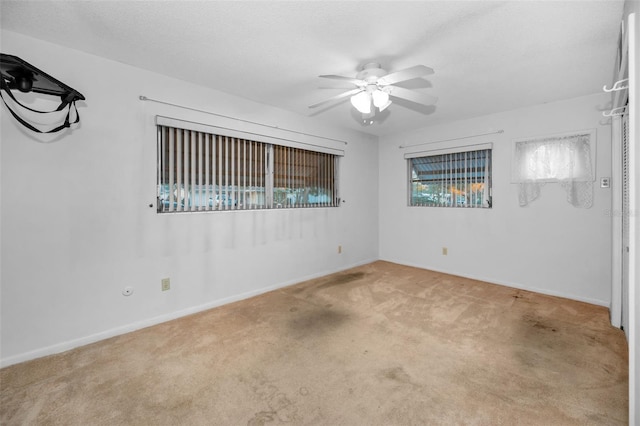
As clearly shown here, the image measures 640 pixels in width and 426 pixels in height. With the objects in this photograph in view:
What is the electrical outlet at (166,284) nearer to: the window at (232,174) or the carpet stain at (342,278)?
the window at (232,174)

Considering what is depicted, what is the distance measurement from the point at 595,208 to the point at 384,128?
2854 millimetres

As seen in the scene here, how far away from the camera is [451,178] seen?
14.6 ft

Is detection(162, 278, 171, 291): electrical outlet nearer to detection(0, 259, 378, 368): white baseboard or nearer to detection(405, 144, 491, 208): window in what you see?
detection(0, 259, 378, 368): white baseboard

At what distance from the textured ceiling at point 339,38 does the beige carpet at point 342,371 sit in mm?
2364

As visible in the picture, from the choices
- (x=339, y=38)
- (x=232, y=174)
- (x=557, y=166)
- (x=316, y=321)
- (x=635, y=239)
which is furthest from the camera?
(x=557, y=166)

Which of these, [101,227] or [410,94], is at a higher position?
[410,94]

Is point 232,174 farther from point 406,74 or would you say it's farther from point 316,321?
point 406,74

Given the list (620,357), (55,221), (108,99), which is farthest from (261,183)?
(620,357)

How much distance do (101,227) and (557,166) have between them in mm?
4909

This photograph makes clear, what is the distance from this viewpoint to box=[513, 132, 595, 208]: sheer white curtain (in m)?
3.25

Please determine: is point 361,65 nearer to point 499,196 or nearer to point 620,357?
point 499,196

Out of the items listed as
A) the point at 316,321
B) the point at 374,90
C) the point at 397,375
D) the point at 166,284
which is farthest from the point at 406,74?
the point at 166,284

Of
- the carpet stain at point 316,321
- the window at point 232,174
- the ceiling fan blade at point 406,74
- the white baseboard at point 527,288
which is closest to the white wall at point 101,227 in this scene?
the window at point 232,174

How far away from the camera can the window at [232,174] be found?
111 inches
